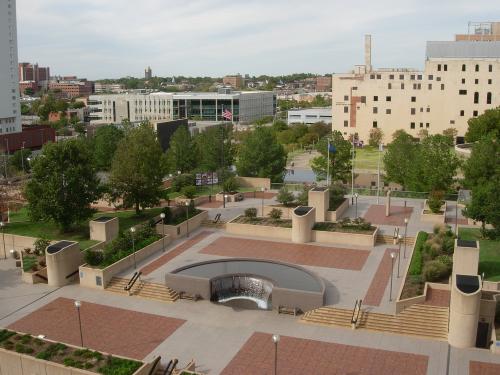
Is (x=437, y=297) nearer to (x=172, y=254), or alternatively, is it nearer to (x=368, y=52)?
(x=172, y=254)

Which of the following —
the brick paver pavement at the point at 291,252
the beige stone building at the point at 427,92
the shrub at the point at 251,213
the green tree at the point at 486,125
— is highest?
the beige stone building at the point at 427,92

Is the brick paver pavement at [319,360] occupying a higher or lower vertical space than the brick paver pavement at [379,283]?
lower

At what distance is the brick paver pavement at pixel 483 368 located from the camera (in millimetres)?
20469

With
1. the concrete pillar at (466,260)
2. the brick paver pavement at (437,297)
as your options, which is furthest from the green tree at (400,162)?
the brick paver pavement at (437,297)

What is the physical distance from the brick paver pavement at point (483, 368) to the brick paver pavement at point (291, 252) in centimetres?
1026

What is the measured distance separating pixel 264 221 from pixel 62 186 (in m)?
13.9

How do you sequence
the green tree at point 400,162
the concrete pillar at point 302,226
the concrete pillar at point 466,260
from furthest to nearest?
1. the green tree at point 400,162
2. the concrete pillar at point 302,226
3. the concrete pillar at point 466,260

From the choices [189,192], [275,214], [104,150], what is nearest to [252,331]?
[275,214]

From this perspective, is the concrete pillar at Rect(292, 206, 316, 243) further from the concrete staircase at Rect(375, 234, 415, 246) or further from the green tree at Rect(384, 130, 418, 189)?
the green tree at Rect(384, 130, 418, 189)

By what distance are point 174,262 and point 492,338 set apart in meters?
17.8

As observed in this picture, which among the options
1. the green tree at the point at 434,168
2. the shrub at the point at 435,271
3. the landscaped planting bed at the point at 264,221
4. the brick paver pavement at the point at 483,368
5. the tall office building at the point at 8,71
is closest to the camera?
the brick paver pavement at the point at 483,368

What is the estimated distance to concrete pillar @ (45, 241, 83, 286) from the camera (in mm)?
29703

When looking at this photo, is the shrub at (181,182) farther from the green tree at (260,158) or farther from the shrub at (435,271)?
the shrub at (435,271)

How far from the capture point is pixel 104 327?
2461 cm
